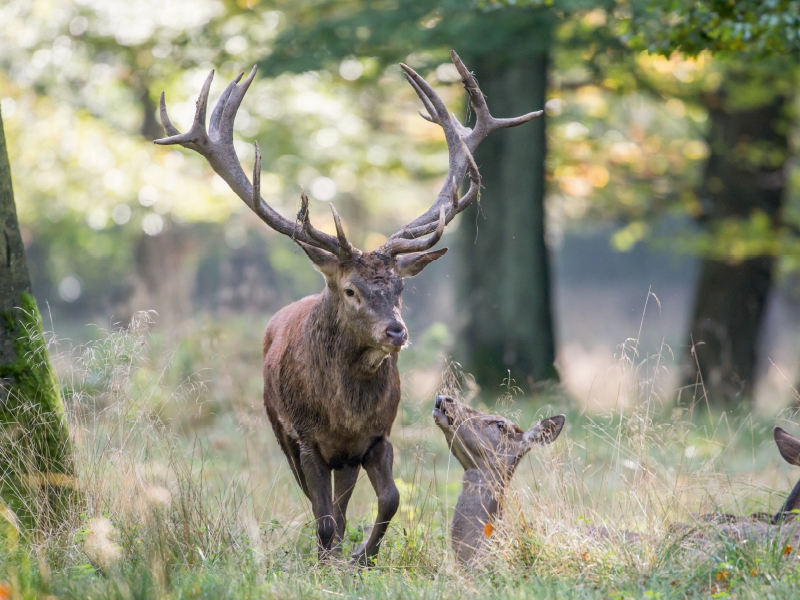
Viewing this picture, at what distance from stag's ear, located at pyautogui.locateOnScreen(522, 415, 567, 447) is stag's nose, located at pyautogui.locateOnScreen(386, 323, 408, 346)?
0.87 m

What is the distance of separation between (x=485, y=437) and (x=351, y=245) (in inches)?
51.1

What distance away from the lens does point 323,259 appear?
5484 millimetres

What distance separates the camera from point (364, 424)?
546 centimetres

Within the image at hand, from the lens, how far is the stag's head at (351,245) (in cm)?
525

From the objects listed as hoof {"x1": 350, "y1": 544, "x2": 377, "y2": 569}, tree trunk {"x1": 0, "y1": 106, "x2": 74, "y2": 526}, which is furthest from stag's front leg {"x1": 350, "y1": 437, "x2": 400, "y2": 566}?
tree trunk {"x1": 0, "y1": 106, "x2": 74, "y2": 526}

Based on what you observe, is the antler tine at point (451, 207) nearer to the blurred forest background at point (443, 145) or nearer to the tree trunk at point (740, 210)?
the blurred forest background at point (443, 145)

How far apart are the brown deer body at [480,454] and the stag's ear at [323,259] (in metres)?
0.97

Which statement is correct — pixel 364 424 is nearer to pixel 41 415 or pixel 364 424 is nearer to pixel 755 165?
pixel 41 415

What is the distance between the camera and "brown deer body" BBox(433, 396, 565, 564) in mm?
5020

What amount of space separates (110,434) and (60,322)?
29.7 m

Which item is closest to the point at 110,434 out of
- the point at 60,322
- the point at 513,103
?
the point at 513,103

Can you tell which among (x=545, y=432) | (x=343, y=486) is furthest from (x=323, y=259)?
(x=545, y=432)

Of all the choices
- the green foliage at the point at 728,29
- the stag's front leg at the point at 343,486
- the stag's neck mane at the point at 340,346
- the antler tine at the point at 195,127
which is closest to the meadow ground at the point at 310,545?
the stag's front leg at the point at 343,486

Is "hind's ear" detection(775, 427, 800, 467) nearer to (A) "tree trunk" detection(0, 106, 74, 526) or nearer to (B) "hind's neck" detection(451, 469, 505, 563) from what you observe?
(B) "hind's neck" detection(451, 469, 505, 563)
